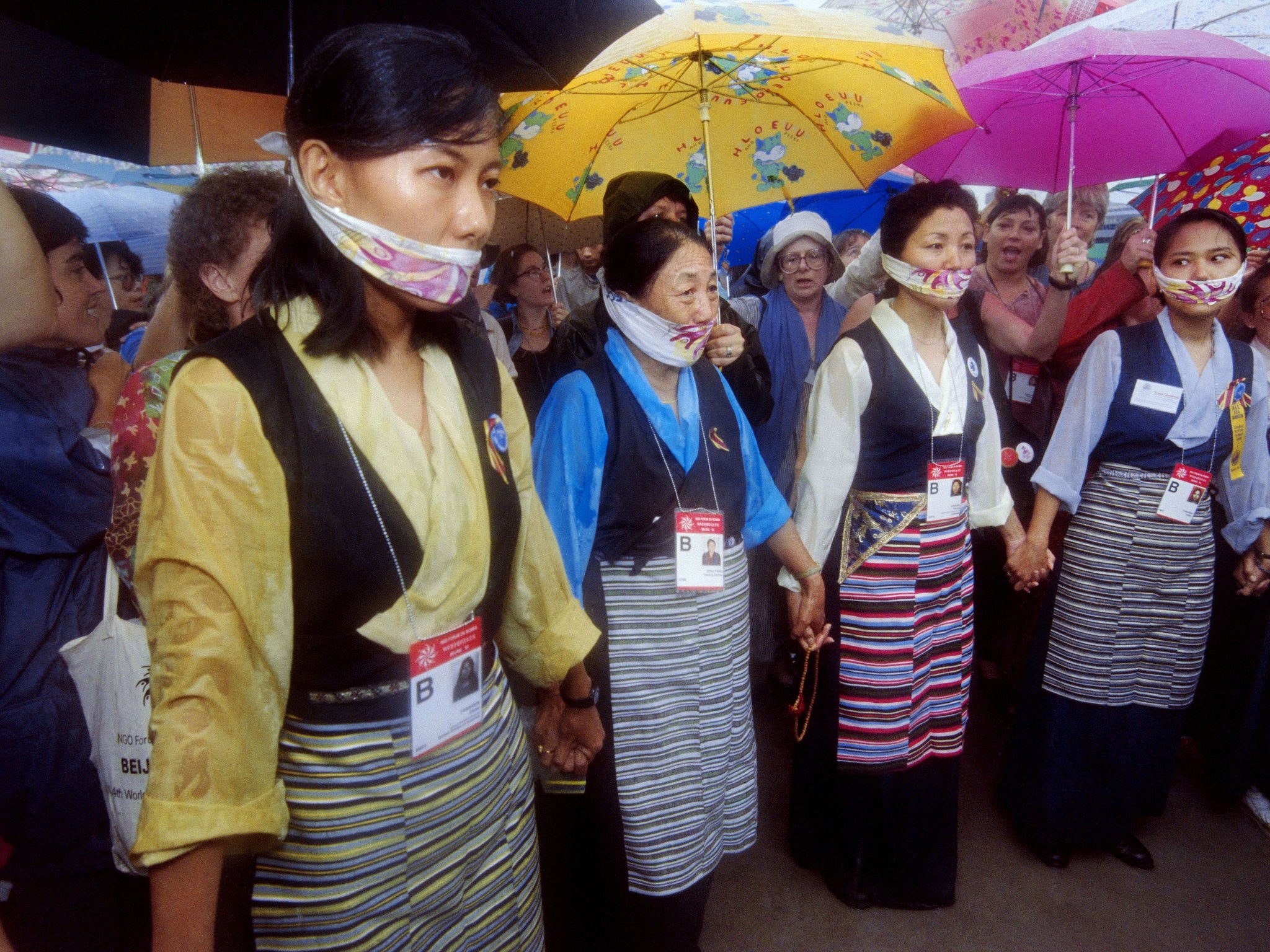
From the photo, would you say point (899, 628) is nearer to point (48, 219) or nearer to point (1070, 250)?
point (1070, 250)

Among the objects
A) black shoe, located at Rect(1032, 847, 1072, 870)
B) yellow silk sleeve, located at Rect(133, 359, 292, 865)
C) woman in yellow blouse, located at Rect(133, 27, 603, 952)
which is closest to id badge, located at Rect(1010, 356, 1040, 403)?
black shoe, located at Rect(1032, 847, 1072, 870)

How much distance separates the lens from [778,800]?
3240 mm

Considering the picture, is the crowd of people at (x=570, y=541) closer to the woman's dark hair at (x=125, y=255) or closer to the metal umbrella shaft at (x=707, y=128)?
the metal umbrella shaft at (x=707, y=128)

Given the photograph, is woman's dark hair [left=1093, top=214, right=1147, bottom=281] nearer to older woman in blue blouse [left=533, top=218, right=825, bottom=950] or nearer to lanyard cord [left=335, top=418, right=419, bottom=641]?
older woman in blue blouse [left=533, top=218, right=825, bottom=950]

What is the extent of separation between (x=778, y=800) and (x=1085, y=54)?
2.94 meters

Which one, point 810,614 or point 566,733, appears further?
point 810,614

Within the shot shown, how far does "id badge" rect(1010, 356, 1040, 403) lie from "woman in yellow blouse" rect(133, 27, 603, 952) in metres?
2.91

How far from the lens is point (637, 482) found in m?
1.92

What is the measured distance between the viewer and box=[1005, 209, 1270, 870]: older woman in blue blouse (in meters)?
2.54

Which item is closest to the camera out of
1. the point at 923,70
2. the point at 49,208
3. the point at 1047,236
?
the point at 49,208

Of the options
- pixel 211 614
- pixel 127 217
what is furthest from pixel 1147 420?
pixel 127 217

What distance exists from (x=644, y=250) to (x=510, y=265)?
96.2 inches

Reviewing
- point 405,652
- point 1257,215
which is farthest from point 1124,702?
point 405,652

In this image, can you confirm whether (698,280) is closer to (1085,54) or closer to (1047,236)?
(1085,54)
